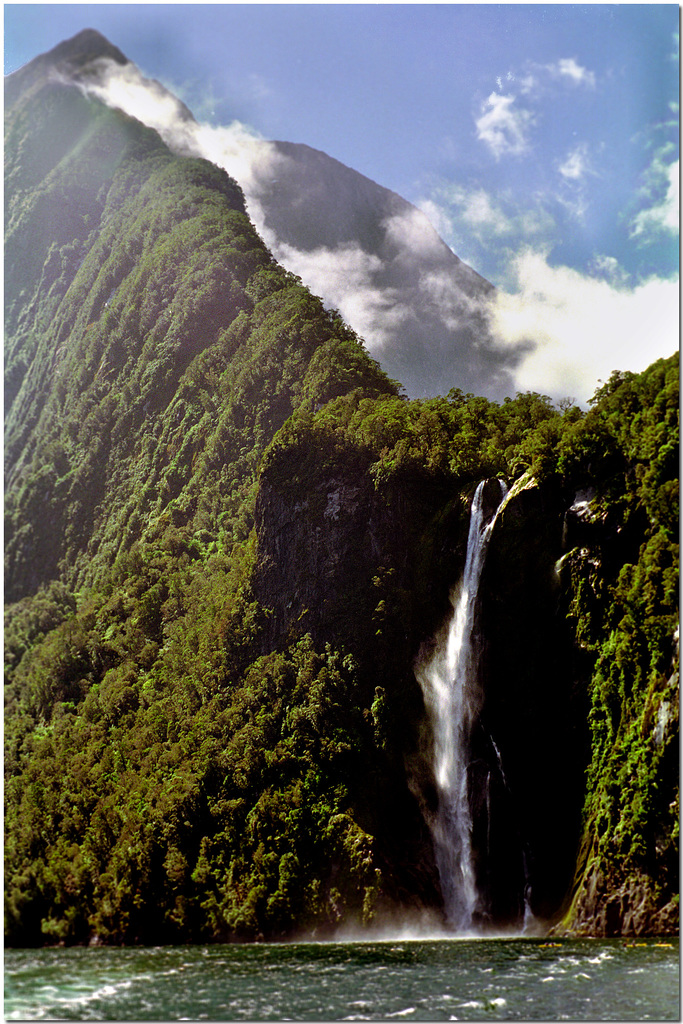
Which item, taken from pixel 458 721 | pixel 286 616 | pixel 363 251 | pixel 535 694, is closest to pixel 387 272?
pixel 363 251

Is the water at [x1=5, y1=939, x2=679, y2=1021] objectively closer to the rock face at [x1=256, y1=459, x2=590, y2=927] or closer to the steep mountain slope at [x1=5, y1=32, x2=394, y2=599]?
the rock face at [x1=256, y1=459, x2=590, y2=927]

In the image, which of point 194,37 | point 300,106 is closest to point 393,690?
point 300,106

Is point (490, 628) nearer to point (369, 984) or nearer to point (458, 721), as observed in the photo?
point (458, 721)

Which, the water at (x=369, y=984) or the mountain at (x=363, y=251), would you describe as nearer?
the water at (x=369, y=984)

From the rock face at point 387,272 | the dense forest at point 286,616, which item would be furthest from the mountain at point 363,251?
the dense forest at point 286,616

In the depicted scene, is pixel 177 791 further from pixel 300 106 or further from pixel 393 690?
pixel 300 106

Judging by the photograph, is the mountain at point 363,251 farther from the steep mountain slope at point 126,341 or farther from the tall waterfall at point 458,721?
the tall waterfall at point 458,721
